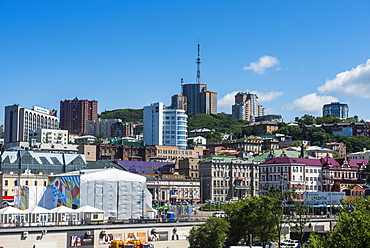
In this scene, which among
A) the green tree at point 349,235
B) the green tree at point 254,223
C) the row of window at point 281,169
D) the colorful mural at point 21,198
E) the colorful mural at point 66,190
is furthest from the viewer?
the row of window at point 281,169

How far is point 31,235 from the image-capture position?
197 feet

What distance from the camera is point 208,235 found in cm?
6712

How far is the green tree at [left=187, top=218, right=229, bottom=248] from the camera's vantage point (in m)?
67.1

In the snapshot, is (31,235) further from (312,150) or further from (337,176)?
(312,150)

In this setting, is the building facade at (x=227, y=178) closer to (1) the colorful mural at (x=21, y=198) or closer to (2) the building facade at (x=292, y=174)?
(2) the building facade at (x=292, y=174)

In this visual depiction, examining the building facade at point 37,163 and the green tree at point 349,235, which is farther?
the building facade at point 37,163

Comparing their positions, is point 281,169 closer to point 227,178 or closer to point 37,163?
point 227,178

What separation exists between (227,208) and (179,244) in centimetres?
1191

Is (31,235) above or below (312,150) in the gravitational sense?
below

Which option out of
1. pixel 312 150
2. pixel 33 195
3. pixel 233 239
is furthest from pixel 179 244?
pixel 312 150

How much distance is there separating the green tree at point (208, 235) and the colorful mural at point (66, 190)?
912 inches

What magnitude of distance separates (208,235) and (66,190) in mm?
28809

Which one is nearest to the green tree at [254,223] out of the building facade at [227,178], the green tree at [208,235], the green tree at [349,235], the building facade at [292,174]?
the green tree at [208,235]

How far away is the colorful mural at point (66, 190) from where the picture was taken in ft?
282
